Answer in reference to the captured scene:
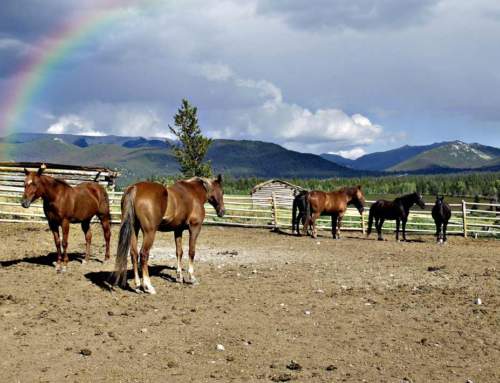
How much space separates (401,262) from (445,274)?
7.35 ft

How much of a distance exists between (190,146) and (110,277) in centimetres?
3528

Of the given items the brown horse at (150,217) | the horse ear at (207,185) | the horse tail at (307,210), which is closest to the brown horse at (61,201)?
the brown horse at (150,217)

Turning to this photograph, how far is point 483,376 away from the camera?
6066mm

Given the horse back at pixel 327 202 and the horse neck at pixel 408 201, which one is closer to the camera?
the horse back at pixel 327 202

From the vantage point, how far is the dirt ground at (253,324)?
6172mm

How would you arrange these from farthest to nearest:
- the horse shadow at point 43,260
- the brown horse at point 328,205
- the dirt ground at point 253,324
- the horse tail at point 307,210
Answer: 1. the brown horse at point 328,205
2. the horse tail at point 307,210
3. the horse shadow at point 43,260
4. the dirt ground at point 253,324

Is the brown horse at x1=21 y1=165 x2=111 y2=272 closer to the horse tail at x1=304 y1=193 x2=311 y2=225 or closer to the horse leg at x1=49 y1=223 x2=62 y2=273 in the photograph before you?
the horse leg at x1=49 y1=223 x2=62 y2=273

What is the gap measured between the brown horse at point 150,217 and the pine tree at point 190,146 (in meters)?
32.3

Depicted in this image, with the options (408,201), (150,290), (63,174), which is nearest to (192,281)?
(150,290)

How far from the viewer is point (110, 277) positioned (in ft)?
34.4

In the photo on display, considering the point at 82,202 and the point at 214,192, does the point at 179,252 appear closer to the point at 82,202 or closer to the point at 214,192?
the point at 214,192

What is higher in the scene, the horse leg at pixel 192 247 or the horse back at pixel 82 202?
the horse back at pixel 82 202

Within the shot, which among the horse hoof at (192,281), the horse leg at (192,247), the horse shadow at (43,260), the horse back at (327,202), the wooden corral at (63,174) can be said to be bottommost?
the horse hoof at (192,281)

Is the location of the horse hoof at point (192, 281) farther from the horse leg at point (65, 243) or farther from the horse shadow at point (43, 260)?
the horse shadow at point (43, 260)
